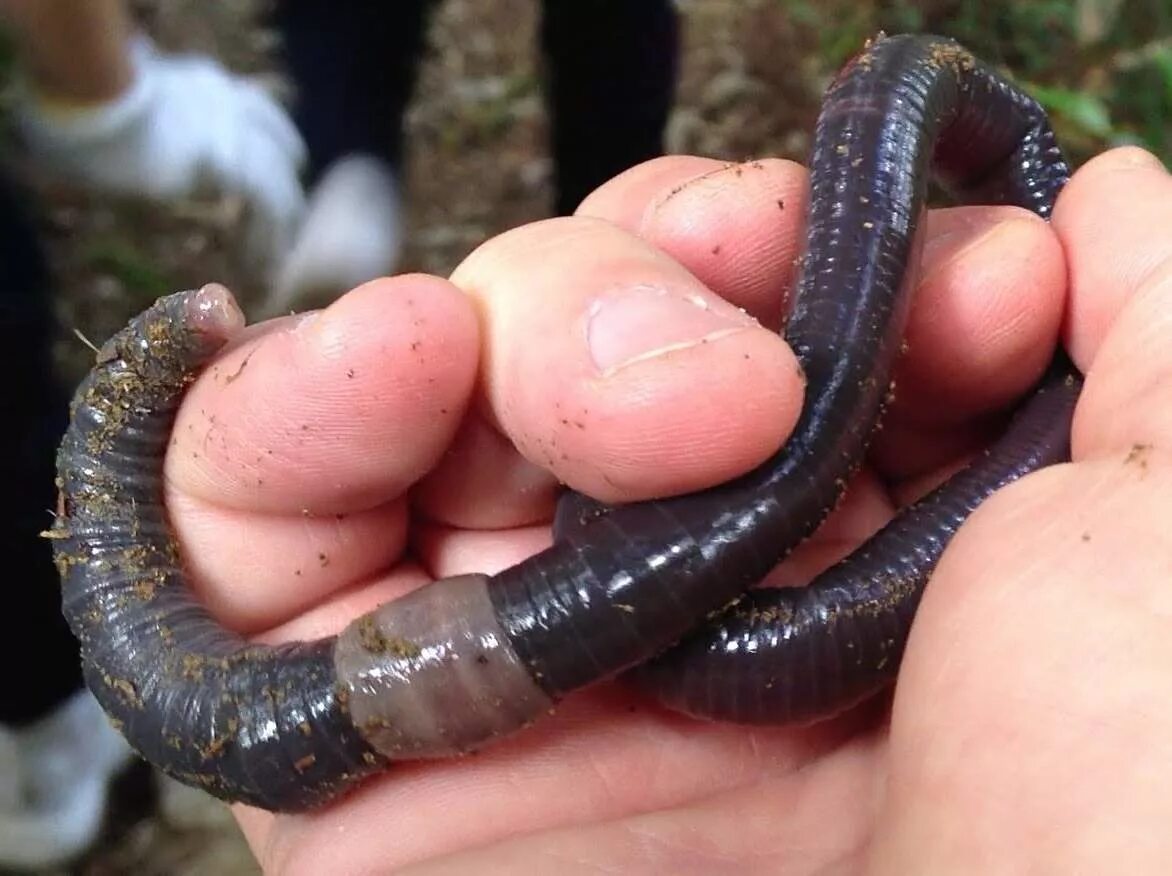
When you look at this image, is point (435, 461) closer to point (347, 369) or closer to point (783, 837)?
point (347, 369)

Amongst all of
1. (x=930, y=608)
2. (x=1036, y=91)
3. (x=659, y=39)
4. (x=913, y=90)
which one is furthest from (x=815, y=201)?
(x=1036, y=91)

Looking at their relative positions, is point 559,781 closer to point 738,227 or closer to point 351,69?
point 738,227

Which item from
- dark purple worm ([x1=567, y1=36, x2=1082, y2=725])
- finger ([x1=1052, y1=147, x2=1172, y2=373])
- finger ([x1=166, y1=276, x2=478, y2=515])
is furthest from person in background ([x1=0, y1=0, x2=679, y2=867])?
finger ([x1=1052, y1=147, x2=1172, y2=373])

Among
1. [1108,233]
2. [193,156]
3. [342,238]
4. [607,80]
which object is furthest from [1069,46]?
[1108,233]

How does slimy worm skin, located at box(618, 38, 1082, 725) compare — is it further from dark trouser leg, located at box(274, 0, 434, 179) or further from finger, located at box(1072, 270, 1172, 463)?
dark trouser leg, located at box(274, 0, 434, 179)

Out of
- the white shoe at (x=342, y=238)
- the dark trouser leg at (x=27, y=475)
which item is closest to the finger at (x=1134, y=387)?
the dark trouser leg at (x=27, y=475)

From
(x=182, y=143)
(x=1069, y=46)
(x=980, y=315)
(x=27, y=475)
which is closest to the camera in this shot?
(x=980, y=315)

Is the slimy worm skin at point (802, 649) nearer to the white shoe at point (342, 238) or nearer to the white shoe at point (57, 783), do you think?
the white shoe at point (57, 783)
